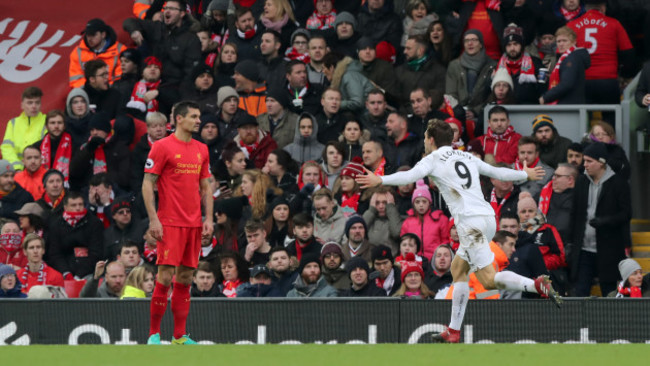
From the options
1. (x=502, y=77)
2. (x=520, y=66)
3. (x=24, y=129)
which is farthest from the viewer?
(x=24, y=129)

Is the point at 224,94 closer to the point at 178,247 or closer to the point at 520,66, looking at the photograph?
the point at 520,66

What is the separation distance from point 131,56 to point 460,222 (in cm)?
748

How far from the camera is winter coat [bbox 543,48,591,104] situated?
1501cm

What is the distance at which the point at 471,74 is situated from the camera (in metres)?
15.8

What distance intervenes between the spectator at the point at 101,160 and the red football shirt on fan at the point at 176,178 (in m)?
5.12

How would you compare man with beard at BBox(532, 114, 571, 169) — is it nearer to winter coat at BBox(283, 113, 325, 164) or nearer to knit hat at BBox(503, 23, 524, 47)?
knit hat at BBox(503, 23, 524, 47)

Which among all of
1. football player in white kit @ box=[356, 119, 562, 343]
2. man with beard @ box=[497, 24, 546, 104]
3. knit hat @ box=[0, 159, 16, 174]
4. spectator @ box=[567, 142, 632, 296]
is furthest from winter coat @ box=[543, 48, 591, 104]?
knit hat @ box=[0, 159, 16, 174]

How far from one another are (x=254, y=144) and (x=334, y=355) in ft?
22.6

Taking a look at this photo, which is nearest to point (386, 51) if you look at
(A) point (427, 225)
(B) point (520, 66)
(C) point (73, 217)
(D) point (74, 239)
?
(B) point (520, 66)

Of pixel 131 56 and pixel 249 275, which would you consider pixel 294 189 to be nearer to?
pixel 249 275

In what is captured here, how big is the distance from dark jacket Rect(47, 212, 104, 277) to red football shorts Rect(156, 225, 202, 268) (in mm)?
4131

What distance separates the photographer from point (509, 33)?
15422mm

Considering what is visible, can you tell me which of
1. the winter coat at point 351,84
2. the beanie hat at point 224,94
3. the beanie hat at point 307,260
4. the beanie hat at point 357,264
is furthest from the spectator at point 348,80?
the beanie hat at point 357,264

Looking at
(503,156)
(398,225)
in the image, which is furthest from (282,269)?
(503,156)
